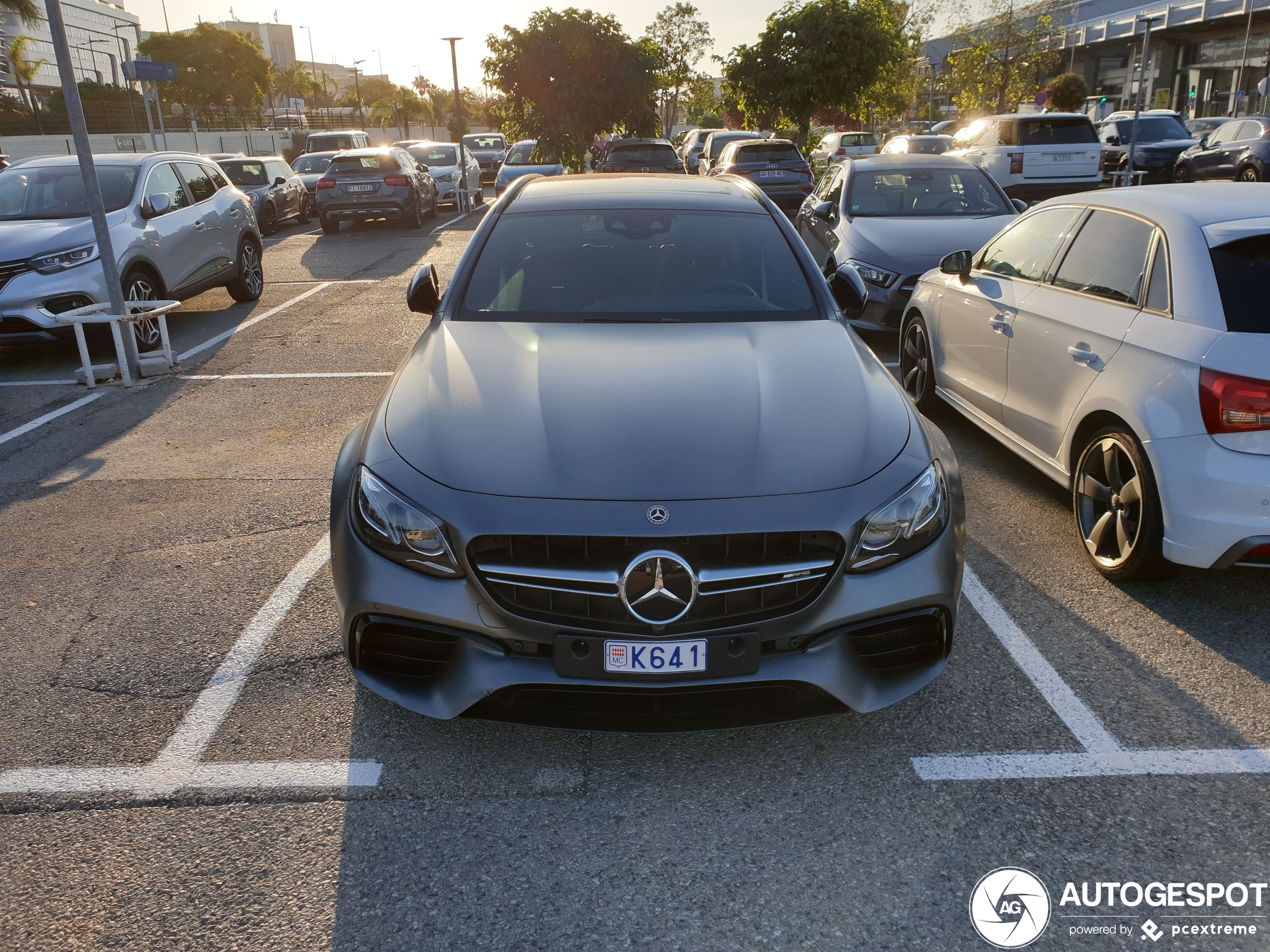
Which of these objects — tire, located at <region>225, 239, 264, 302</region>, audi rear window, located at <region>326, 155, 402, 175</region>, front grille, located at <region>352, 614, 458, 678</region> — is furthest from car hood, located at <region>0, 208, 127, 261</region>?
audi rear window, located at <region>326, 155, 402, 175</region>

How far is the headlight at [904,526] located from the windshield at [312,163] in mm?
23055

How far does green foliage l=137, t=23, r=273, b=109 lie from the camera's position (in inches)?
2906

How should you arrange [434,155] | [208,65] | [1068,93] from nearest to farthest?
[434,155] < [1068,93] < [208,65]

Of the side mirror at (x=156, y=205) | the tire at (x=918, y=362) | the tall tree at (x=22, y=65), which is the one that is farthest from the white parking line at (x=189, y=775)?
the tall tree at (x=22, y=65)

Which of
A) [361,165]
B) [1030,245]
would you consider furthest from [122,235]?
[361,165]

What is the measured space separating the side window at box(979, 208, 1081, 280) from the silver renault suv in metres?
6.97

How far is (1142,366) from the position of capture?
3.98 meters

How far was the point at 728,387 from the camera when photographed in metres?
3.32

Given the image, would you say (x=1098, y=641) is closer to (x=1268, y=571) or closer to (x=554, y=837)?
(x=1268, y=571)

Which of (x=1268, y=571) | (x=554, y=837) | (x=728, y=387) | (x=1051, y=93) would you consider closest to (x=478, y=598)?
(x=554, y=837)

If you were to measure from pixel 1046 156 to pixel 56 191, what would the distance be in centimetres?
1531

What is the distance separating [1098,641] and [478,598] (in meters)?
2.39

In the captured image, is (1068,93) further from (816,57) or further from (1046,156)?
(1046,156)

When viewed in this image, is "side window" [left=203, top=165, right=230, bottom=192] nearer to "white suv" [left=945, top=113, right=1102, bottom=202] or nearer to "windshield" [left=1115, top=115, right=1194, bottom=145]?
"white suv" [left=945, top=113, right=1102, bottom=202]
